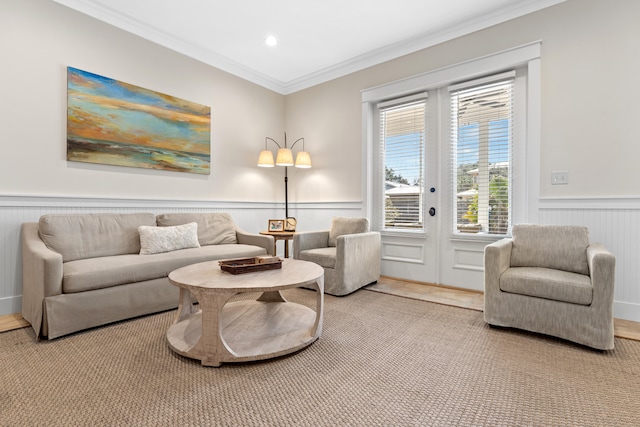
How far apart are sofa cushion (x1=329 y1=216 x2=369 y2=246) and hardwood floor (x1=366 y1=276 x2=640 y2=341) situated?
0.66m

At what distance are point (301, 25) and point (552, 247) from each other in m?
3.11

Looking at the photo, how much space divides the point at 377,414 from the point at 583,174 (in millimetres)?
2661

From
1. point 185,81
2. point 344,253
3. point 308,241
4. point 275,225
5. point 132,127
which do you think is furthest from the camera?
point 275,225

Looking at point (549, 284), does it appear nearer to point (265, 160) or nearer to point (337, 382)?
point (337, 382)

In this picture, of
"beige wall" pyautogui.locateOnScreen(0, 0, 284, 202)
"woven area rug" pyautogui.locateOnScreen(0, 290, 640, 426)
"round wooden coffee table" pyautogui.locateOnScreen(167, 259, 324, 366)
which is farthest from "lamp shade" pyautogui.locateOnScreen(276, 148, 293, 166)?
"woven area rug" pyautogui.locateOnScreen(0, 290, 640, 426)

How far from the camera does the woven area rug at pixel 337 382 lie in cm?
135

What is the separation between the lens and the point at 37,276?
219cm

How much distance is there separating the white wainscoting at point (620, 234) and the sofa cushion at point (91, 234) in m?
3.98

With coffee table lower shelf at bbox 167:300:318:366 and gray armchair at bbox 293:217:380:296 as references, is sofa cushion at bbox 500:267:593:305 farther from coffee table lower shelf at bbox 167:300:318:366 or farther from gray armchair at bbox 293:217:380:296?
coffee table lower shelf at bbox 167:300:318:366

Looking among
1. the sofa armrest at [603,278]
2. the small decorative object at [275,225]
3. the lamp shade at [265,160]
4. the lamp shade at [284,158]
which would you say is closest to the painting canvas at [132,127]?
the lamp shade at [265,160]

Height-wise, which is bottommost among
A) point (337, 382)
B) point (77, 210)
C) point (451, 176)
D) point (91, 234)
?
point (337, 382)

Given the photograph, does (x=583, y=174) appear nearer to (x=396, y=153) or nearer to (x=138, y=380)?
(x=396, y=153)

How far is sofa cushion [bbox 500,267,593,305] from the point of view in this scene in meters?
2.02

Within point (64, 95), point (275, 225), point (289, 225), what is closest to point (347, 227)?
point (289, 225)
